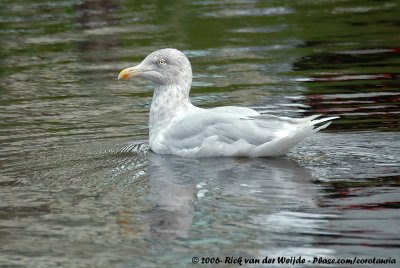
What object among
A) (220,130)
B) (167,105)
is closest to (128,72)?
(167,105)

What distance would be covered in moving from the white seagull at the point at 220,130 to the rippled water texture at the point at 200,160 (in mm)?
141

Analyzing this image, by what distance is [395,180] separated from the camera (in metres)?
8.52

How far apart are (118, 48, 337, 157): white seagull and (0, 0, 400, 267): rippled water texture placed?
14 cm

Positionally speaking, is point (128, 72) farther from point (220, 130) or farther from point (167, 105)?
point (220, 130)

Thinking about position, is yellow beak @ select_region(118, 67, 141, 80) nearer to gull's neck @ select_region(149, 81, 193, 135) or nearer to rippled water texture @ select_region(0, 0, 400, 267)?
gull's neck @ select_region(149, 81, 193, 135)

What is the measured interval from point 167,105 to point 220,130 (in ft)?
3.07

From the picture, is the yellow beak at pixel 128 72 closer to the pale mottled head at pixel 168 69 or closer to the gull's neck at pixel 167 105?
the pale mottled head at pixel 168 69

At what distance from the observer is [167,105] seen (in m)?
10.4

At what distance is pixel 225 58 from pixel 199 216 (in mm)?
7610

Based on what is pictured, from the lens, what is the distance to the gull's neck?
1034cm

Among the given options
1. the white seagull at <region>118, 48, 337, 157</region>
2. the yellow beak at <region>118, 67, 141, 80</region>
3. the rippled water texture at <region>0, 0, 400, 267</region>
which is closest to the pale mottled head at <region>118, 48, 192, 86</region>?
the yellow beak at <region>118, 67, 141, 80</region>

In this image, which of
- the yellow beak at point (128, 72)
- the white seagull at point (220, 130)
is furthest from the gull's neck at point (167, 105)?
the yellow beak at point (128, 72)

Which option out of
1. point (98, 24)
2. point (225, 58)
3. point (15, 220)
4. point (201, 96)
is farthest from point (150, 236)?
point (98, 24)

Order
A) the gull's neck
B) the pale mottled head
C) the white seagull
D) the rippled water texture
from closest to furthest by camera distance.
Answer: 1. the rippled water texture
2. the white seagull
3. the gull's neck
4. the pale mottled head
